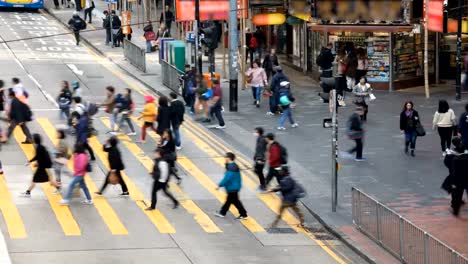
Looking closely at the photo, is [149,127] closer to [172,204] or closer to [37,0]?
[172,204]

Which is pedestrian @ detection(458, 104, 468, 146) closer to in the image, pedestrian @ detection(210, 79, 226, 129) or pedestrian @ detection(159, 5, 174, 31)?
pedestrian @ detection(210, 79, 226, 129)

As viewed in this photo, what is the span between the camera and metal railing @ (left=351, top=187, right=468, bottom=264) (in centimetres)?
→ 2041

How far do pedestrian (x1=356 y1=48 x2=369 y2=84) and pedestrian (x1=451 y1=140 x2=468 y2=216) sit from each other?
17972 mm

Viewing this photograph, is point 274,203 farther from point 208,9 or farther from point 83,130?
point 208,9

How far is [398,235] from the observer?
2241cm

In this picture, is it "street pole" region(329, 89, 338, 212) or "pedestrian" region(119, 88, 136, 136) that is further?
"pedestrian" region(119, 88, 136, 136)

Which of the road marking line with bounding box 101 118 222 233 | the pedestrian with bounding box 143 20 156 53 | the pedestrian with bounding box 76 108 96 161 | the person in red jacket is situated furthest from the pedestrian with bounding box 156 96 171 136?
the pedestrian with bounding box 143 20 156 53

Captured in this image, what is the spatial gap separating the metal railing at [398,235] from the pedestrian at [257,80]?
610 inches

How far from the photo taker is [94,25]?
209 feet

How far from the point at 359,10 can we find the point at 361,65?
138 inches

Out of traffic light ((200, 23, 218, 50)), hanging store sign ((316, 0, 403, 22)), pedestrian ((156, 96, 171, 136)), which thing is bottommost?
pedestrian ((156, 96, 171, 136))

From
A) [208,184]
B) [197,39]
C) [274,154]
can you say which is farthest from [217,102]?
[274,154]

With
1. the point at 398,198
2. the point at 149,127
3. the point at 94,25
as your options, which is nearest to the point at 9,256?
the point at 398,198

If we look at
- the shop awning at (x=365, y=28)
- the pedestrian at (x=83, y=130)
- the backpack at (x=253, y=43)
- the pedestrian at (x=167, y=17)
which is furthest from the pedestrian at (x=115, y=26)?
the pedestrian at (x=83, y=130)
